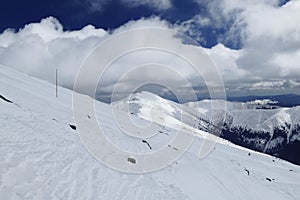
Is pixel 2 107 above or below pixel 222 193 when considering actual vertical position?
above

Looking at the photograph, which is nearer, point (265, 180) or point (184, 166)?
point (184, 166)

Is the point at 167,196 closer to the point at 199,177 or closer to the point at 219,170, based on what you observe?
the point at 199,177

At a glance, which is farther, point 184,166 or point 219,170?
point 219,170

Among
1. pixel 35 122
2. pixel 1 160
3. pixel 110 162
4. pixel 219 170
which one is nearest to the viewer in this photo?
pixel 1 160

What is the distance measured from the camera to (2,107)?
2189 centimetres

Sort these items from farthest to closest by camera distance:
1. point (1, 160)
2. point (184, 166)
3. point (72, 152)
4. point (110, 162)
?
point (184, 166), point (110, 162), point (72, 152), point (1, 160)

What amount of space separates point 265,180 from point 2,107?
30.8 meters

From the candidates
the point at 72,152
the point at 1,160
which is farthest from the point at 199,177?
the point at 1,160

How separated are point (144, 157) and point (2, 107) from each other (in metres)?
11.7

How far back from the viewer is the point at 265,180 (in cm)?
3625

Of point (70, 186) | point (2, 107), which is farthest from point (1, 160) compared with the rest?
point (2, 107)

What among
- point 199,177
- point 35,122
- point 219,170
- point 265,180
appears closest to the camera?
point 35,122

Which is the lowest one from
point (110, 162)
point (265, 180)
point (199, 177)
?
point (265, 180)

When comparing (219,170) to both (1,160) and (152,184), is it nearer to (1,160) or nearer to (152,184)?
(152,184)
